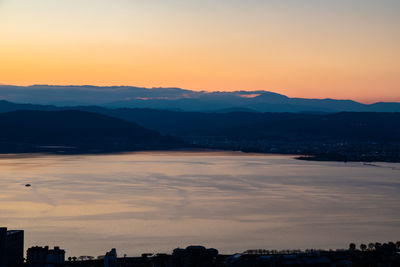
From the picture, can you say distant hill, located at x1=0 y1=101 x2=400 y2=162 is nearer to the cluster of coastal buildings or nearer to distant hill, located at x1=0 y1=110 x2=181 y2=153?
distant hill, located at x1=0 y1=110 x2=181 y2=153

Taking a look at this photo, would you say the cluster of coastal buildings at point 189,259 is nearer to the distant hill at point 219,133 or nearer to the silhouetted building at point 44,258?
the silhouetted building at point 44,258

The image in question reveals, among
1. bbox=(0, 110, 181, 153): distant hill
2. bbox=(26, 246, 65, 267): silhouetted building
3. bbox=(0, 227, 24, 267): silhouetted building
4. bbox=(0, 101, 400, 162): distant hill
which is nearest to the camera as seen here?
bbox=(26, 246, 65, 267): silhouetted building

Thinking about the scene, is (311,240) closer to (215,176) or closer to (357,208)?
(357,208)

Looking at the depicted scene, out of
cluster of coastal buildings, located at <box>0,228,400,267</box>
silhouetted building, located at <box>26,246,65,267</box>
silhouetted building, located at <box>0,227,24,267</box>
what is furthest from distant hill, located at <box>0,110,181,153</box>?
silhouetted building, located at <box>26,246,65,267</box>

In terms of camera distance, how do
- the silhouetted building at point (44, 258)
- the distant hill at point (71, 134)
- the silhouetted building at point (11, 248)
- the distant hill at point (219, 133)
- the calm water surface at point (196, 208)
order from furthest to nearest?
the distant hill at point (71, 134)
the distant hill at point (219, 133)
the calm water surface at point (196, 208)
the silhouetted building at point (11, 248)
the silhouetted building at point (44, 258)

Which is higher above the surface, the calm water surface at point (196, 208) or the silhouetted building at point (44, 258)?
the silhouetted building at point (44, 258)

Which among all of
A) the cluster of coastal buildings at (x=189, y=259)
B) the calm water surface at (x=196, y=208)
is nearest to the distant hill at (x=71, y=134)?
the calm water surface at (x=196, y=208)

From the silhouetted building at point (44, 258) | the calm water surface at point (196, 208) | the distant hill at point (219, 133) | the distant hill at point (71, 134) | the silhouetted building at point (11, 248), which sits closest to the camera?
the silhouetted building at point (44, 258)
